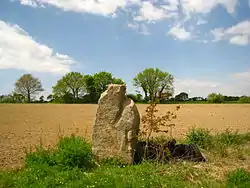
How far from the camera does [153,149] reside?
10547mm

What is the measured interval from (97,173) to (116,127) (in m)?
1.84

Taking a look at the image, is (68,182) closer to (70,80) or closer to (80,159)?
(80,159)

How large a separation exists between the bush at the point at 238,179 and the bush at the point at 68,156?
4.02m

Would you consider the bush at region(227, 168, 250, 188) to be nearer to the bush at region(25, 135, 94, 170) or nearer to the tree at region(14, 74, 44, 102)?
the bush at region(25, 135, 94, 170)

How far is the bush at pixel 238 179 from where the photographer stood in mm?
7530

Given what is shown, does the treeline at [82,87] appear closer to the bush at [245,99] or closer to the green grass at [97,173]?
the bush at [245,99]

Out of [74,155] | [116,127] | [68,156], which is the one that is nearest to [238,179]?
[116,127]

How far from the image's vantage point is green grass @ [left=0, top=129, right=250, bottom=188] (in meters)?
7.76

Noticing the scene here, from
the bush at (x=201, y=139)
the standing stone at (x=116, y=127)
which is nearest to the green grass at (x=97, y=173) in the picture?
the standing stone at (x=116, y=127)

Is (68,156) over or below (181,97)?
below

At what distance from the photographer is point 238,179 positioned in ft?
25.4

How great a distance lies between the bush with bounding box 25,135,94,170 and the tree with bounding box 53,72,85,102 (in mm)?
74902

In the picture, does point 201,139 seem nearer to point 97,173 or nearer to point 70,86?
point 97,173

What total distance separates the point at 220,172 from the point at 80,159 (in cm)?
393
